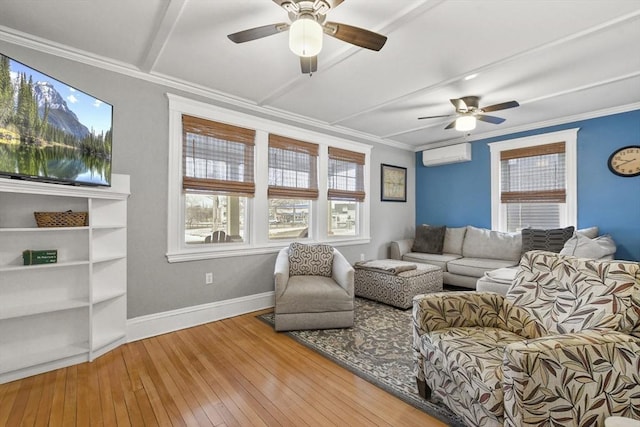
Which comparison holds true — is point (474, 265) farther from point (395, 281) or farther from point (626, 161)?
point (626, 161)

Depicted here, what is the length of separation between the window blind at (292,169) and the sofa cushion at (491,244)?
2.73 m

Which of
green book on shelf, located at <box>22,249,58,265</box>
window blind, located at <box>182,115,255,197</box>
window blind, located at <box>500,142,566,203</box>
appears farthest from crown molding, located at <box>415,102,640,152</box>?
green book on shelf, located at <box>22,249,58,265</box>

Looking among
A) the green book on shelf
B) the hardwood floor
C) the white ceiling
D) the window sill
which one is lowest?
the hardwood floor

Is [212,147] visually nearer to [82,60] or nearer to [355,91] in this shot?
[82,60]

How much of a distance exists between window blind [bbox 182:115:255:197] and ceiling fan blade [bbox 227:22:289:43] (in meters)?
1.55

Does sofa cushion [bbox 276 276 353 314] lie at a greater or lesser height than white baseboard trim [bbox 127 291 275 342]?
greater

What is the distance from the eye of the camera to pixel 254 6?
1.91 metres

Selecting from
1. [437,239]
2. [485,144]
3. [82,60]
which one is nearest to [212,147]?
[82,60]

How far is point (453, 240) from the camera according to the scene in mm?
4973

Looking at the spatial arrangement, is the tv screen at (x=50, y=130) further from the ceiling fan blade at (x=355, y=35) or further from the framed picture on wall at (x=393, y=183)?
the framed picture on wall at (x=393, y=183)

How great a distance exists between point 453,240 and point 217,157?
160 inches

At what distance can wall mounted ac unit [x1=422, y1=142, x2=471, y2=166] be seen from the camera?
4965 mm

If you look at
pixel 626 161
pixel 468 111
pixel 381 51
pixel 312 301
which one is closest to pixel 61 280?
pixel 312 301

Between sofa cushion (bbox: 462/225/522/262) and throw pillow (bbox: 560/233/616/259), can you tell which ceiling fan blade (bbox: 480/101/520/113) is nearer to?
throw pillow (bbox: 560/233/616/259)
